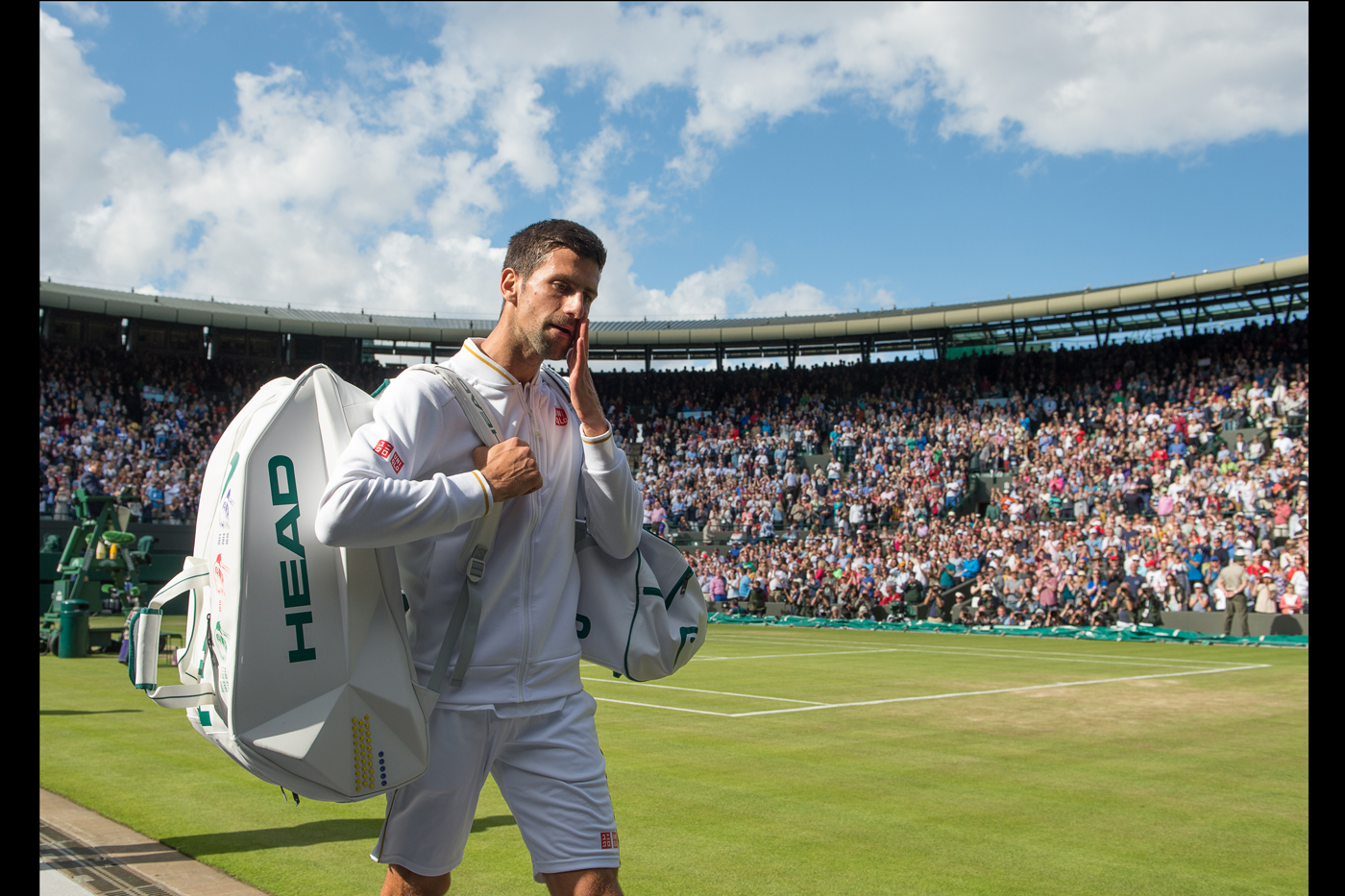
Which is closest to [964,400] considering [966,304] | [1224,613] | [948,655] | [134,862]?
[966,304]

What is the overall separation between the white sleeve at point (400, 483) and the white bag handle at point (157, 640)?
444mm

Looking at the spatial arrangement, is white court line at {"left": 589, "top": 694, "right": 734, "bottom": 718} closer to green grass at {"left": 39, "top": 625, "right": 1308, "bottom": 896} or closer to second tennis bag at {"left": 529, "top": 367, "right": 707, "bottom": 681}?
green grass at {"left": 39, "top": 625, "right": 1308, "bottom": 896}

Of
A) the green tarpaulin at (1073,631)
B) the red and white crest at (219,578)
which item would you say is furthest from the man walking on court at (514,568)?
the green tarpaulin at (1073,631)

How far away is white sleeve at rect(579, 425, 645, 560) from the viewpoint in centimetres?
302

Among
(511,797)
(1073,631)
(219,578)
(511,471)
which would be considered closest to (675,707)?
(511,797)

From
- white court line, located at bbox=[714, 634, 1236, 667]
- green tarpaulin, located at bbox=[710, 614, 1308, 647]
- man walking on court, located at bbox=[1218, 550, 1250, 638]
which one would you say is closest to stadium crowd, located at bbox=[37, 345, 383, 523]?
green tarpaulin, located at bbox=[710, 614, 1308, 647]

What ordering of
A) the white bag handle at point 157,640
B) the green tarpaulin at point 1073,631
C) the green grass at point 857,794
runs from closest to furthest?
the white bag handle at point 157,640, the green grass at point 857,794, the green tarpaulin at point 1073,631

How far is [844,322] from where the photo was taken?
39.8 m

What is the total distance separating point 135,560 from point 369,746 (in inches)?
579

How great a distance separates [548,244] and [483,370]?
43 cm

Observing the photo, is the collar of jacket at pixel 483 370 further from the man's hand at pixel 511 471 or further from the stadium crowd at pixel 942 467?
the stadium crowd at pixel 942 467

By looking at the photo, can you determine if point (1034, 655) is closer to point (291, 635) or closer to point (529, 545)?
point (529, 545)

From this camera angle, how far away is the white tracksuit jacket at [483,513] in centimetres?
253

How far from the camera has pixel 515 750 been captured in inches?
113
